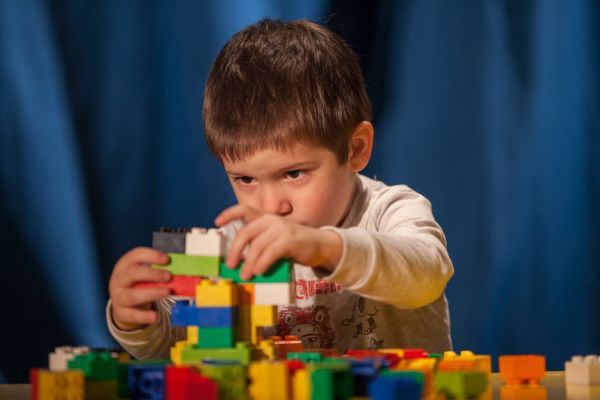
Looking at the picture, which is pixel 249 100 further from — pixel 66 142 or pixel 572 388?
pixel 66 142

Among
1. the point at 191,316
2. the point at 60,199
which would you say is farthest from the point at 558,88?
the point at 191,316

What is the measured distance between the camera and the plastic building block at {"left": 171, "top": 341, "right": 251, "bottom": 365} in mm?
774

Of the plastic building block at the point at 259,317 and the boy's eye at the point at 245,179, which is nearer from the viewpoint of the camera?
the plastic building block at the point at 259,317

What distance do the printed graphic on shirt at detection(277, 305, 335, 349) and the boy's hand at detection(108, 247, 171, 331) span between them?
0.75 feet

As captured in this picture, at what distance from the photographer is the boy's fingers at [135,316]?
1028 mm

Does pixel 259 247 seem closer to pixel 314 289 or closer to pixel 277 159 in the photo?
pixel 277 159

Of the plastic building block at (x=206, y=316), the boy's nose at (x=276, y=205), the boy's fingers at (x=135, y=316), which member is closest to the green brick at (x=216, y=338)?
the plastic building block at (x=206, y=316)

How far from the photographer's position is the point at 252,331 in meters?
0.83

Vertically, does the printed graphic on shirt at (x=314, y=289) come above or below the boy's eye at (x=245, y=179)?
below

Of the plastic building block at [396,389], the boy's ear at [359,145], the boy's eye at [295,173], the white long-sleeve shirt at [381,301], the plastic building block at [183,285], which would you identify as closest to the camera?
the plastic building block at [396,389]

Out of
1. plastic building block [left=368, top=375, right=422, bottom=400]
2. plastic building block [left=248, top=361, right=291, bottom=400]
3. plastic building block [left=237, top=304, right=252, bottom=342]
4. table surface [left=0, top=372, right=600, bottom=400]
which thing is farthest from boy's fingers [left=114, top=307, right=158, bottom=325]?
plastic building block [left=368, top=375, right=422, bottom=400]

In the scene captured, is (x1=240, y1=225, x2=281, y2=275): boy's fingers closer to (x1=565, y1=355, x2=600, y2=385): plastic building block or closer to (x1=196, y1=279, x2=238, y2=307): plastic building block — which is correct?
(x1=196, y1=279, x2=238, y2=307): plastic building block

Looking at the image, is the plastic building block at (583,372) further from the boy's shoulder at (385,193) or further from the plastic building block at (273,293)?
the boy's shoulder at (385,193)

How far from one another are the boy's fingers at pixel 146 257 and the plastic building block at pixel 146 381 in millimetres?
136
